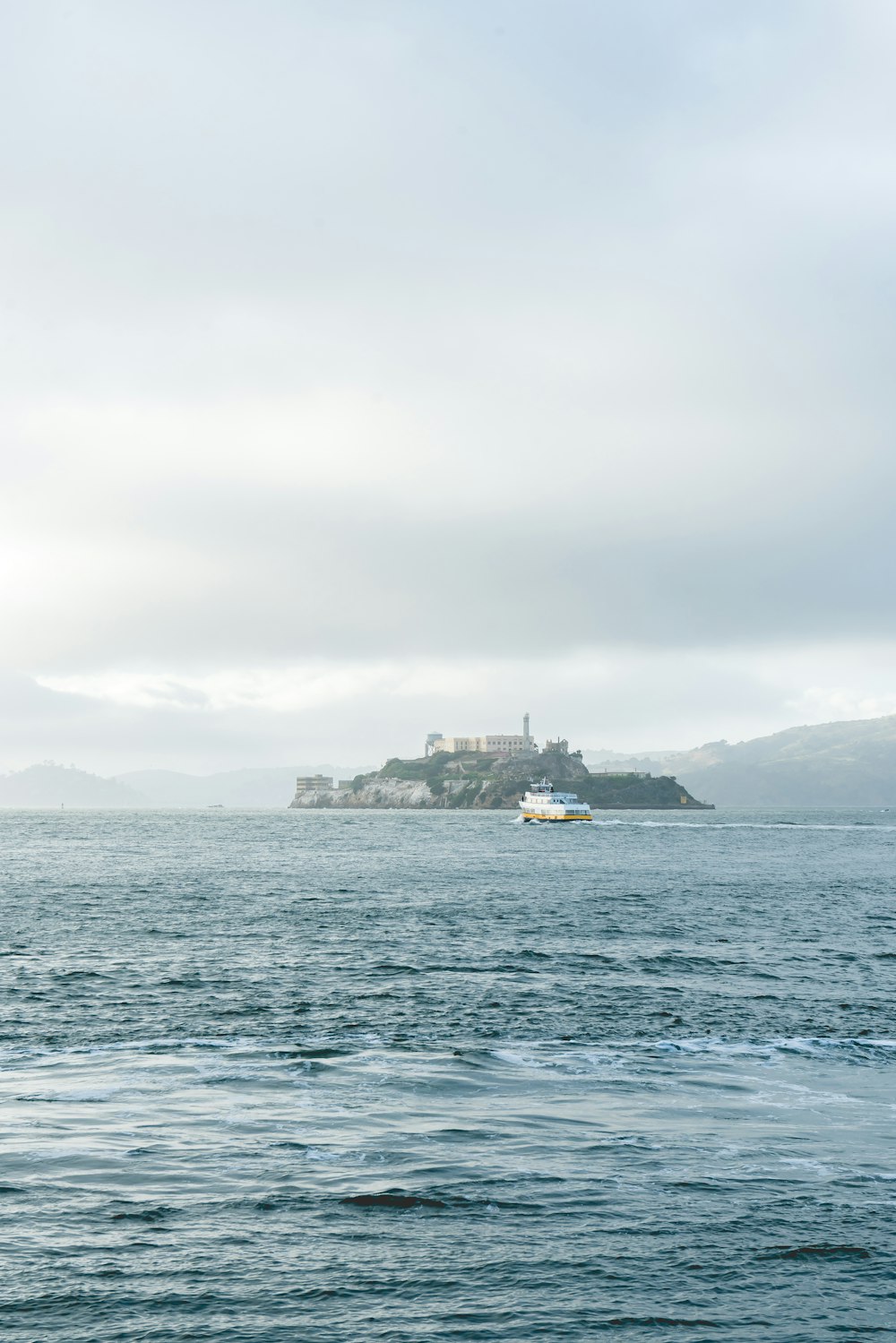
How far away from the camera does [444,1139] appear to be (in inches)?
1028

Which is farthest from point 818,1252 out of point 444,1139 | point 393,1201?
point 444,1139

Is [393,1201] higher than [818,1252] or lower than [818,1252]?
higher

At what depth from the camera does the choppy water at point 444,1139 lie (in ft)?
57.3

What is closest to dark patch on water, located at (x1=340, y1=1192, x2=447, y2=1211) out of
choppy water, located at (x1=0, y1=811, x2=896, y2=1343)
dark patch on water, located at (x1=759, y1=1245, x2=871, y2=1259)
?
choppy water, located at (x1=0, y1=811, x2=896, y2=1343)

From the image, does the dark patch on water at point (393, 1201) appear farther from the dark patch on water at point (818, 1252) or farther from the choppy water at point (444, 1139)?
the dark patch on water at point (818, 1252)

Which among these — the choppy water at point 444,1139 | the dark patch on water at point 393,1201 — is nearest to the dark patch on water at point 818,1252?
the choppy water at point 444,1139

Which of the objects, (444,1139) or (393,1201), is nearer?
(393,1201)

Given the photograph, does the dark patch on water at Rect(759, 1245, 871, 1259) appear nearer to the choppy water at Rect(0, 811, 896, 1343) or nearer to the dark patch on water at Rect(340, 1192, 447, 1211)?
the choppy water at Rect(0, 811, 896, 1343)

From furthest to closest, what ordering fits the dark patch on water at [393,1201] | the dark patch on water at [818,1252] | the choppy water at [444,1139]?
1. the dark patch on water at [393,1201]
2. the dark patch on water at [818,1252]
3. the choppy water at [444,1139]

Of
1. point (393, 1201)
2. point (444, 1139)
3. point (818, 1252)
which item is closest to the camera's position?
point (818, 1252)

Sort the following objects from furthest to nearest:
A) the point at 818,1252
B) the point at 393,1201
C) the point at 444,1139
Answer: the point at 444,1139 < the point at 393,1201 < the point at 818,1252

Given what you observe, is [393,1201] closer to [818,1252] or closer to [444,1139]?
[444,1139]

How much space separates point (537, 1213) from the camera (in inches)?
834

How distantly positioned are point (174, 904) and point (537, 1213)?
226 feet
